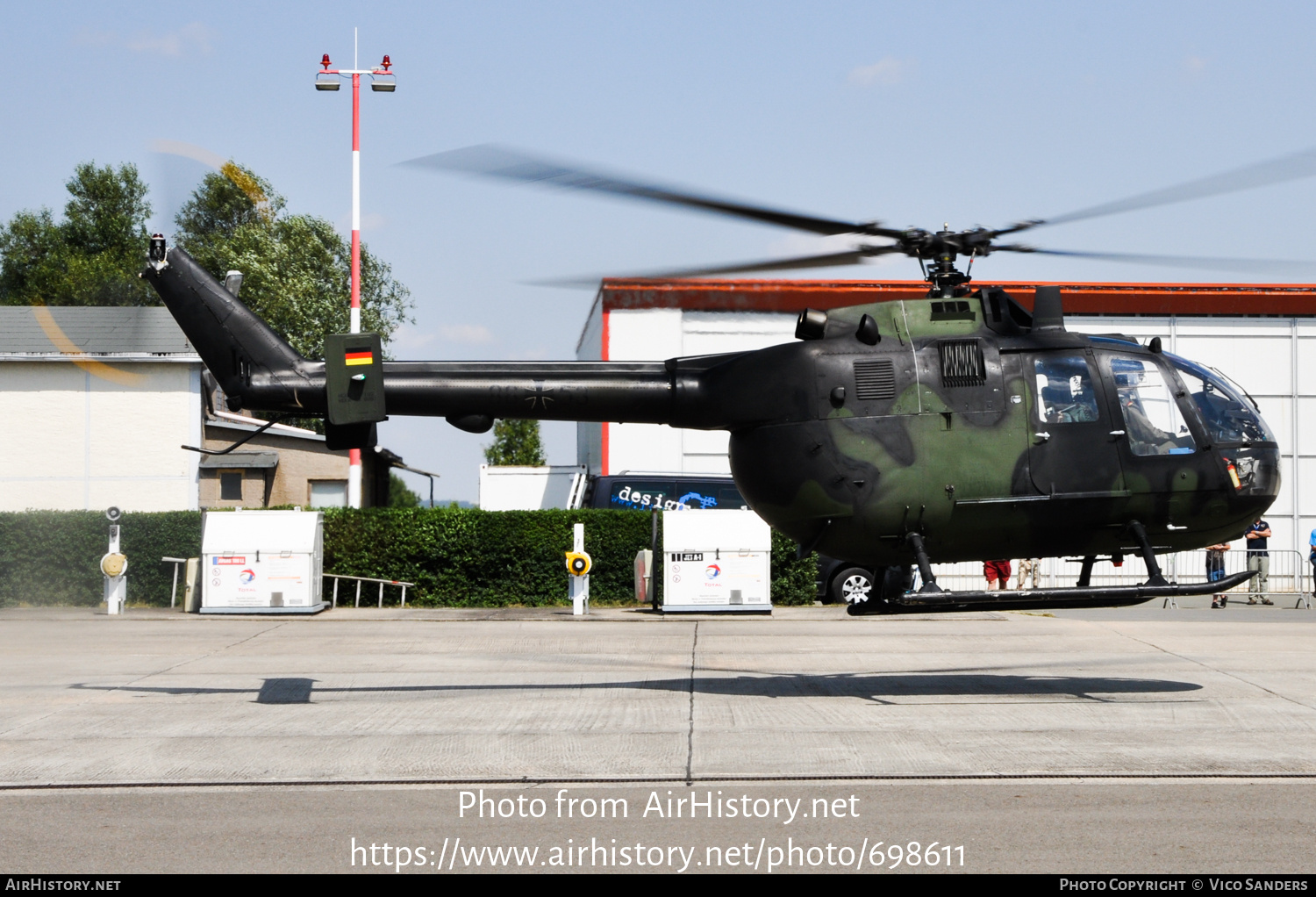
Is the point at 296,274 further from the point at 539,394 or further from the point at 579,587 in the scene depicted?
the point at 539,394

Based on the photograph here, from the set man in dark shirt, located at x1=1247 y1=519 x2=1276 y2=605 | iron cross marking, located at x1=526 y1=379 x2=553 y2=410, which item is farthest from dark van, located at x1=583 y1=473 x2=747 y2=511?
iron cross marking, located at x1=526 y1=379 x2=553 y2=410

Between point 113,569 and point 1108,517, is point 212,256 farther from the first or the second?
point 1108,517

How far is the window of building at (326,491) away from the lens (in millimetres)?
32375

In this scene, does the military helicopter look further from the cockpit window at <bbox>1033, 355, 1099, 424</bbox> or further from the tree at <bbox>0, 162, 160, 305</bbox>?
the tree at <bbox>0, 162, 160, 305</bbox>

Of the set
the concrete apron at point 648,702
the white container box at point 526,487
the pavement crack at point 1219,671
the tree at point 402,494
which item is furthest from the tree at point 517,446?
the pavement crack at point 1219,671

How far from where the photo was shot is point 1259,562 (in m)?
21.7

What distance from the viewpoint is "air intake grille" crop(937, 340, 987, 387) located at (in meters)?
9.50

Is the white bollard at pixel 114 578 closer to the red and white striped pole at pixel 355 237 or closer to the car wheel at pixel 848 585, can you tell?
the red and white striped pole at pixel 355 237

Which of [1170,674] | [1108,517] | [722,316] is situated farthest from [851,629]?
[722,316]

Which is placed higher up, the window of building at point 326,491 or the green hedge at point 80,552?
the window of building at point 326,491

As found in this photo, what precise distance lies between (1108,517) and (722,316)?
16.2 meters

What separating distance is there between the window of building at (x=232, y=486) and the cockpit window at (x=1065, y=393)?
974 inches

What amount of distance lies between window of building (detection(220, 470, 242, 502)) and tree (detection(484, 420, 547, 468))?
34981mm

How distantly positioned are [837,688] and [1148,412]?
356 centimetres
